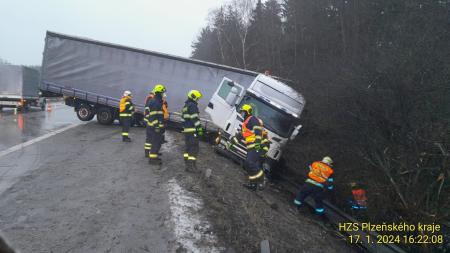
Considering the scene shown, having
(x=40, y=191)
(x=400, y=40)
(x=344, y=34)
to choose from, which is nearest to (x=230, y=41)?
(x=344, y=34)

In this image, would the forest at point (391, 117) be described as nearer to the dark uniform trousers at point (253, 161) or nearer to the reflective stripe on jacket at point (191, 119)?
the dark uniform trousers at point (253, 161)

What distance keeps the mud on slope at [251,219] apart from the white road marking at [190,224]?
6.7 inches

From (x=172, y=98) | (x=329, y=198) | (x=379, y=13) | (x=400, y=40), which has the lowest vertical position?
(x=329, y=198)

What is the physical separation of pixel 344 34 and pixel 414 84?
33.2ft

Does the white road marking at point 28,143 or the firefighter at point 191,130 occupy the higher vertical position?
the firefighter at point 191,130

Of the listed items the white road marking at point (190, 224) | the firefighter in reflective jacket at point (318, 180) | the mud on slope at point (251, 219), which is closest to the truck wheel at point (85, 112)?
the mud on slope at point (251, 219)

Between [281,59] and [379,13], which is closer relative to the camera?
[379,13]

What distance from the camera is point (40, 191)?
5961mm

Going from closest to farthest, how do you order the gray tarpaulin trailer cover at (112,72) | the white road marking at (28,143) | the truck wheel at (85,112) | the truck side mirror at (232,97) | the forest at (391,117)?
the forest at (391,117) < the white road marking at (28,143) < the truck side mirror at (232,97) < the gray tarpaulin trailer cover at (112,72) < the truck wheel at (85,112)

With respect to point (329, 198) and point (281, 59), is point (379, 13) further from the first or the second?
point (281, 59)

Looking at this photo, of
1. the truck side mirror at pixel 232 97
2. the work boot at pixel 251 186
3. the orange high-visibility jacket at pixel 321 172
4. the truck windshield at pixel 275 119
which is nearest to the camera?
the orange high-visibility jacket at pixel 321 172

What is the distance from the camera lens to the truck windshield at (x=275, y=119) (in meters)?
9.58

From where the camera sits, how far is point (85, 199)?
566 centimetres

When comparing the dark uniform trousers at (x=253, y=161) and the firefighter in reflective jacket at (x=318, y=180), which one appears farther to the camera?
the dark uniform trousers at (x=253, y=161)
